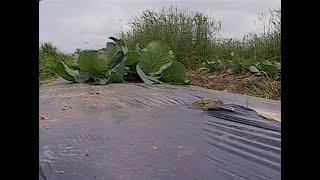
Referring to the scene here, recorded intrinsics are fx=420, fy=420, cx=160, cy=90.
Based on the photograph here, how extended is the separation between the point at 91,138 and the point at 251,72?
119 inches

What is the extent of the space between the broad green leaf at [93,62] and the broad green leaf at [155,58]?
0.34m

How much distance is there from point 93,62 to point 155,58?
547 mm

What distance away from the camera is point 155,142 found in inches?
56.6

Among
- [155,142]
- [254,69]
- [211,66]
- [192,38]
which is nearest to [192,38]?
[192,38]

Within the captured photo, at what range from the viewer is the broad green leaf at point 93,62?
136 inches

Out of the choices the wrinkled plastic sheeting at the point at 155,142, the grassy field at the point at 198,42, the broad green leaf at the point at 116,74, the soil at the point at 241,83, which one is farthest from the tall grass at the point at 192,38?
the wrinkled plastic sheeting at the point at 155,142

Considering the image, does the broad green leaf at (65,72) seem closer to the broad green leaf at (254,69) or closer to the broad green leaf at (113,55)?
the broad green leaf at (113,55)

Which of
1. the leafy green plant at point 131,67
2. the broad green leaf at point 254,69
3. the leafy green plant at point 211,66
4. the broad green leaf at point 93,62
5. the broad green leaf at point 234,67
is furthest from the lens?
the leafy green plant at point 211,66

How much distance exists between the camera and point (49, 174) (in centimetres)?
111

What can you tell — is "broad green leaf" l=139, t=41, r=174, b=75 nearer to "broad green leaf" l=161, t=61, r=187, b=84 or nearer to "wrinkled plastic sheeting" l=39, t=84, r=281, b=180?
"broad green leaf" l=161, t=61, r=187, b=84

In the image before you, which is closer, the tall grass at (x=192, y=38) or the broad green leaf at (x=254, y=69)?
the broad green leaf at (x=254, y=69)

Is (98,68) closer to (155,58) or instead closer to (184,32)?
(155,58)
